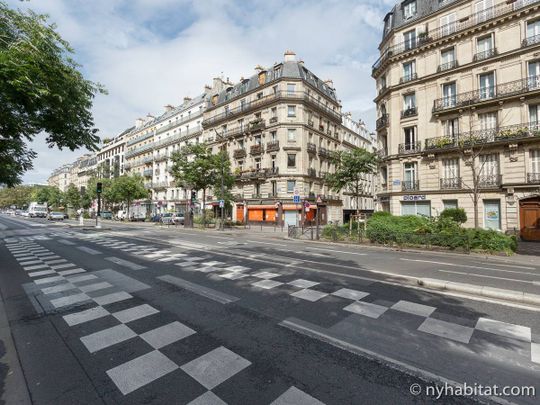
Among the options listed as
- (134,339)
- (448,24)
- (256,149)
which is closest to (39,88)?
(134,339)

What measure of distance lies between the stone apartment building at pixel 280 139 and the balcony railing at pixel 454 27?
37.7 feet

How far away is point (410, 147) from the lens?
24.0 metres

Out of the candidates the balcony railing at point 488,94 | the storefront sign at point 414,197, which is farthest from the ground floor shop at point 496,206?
the balcony railing at point 488,94

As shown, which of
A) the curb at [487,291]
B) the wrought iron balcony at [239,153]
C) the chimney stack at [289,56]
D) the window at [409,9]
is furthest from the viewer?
the wrought iron balcony at [239,153]

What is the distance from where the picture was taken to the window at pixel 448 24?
22.1 metres

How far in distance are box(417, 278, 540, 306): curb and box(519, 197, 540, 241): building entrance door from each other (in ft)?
53.7

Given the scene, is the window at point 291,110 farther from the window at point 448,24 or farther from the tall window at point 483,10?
the tall window at point 483,10

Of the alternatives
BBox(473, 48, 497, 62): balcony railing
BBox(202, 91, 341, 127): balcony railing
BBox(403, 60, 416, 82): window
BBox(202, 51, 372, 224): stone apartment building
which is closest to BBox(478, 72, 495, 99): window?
BBox(473, 48, 497, 62): balcony railing

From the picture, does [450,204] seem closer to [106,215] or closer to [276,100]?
[276,100]

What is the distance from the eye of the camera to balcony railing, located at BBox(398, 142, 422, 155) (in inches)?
912

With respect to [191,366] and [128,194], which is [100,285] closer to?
[191,366]

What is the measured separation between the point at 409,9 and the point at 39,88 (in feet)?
101

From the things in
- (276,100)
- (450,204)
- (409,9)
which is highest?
(409,9)

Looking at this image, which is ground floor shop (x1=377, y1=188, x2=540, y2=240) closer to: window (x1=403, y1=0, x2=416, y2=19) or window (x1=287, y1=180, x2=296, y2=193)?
window (x1=287, y1=180, x2=296, y2=193)
